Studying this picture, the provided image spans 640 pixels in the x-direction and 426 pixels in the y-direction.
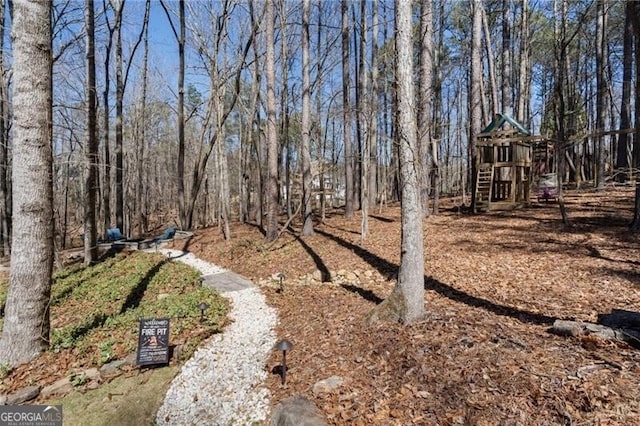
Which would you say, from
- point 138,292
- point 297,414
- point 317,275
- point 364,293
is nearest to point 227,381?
point 297,414

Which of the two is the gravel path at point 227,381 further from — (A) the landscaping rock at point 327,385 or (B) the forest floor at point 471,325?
(A) the landscaping rock at point 327,385

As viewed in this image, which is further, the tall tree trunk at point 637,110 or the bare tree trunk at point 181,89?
the bare tree trunk at point 181,89

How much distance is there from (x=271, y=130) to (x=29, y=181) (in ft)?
21.5

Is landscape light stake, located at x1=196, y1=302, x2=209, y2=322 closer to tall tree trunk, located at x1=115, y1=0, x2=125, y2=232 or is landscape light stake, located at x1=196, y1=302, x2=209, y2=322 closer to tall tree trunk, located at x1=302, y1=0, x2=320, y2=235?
tall tree trunk, located at x1=302, y1=0, x2=320, y2=235

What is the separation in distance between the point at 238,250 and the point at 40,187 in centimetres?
629

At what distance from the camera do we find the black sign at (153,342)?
13.6 ft

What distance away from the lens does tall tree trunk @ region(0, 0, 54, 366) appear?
3.97 m

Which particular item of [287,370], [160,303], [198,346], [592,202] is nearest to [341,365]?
[287,370]

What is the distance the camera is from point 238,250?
1015cm

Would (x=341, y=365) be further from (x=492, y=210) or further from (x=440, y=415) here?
(x=492, y=210)

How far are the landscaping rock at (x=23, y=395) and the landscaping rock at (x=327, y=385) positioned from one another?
302cm
